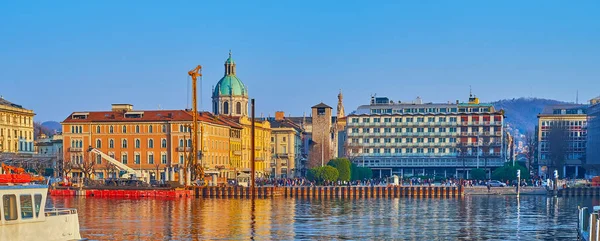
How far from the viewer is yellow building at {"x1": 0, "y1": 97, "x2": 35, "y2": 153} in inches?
6580

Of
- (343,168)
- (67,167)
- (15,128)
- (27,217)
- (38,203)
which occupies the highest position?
(15,128)

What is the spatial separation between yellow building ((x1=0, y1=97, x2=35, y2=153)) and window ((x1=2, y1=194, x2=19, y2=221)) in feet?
423

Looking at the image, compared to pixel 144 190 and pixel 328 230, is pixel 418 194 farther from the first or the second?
pixel 328 230

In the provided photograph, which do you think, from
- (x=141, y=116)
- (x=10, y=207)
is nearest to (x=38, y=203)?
(x=10, y=207)

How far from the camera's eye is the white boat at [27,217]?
37.7 metres

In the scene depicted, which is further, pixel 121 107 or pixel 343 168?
pixel 343 168

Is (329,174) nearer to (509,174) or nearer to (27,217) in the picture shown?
(509,174)

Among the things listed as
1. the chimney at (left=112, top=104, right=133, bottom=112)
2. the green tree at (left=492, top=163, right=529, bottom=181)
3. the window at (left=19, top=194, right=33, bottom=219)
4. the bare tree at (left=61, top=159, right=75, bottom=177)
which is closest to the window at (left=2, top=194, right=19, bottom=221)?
the window at (left=19, top=194, right=33, bottom=219)

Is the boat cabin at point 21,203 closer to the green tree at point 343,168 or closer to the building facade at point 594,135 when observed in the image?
the green tree at point 343,168

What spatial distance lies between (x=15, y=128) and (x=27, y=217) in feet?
457

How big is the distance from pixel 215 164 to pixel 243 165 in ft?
75.2

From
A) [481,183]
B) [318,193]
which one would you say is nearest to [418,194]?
[318,193]

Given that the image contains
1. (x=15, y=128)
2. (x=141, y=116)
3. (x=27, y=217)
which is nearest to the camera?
(x=27, y=217)

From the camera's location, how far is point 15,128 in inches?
6816
